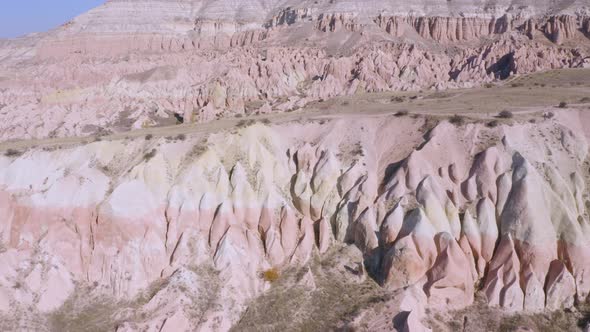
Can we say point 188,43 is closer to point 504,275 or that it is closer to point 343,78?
→ point 343,78

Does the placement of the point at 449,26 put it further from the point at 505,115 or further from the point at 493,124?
the point at 493,124

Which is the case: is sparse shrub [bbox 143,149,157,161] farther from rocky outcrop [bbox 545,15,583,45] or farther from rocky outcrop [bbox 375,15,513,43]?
rocky outcrop [bbox 375,15,513,43]

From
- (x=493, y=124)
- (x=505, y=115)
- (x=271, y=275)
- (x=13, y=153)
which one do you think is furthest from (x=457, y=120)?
(x=13, y=153)

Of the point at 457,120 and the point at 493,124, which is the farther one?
the point at 457,120

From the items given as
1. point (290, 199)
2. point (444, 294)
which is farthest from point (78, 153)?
point (444, 294)

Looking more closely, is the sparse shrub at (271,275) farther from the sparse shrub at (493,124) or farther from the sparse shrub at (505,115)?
the sparse shrub at (505,115)

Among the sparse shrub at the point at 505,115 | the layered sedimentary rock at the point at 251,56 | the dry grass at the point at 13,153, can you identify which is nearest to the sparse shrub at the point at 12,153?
the dry grass at the point at 13,153

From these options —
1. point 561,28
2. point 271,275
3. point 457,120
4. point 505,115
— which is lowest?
point 271,275
